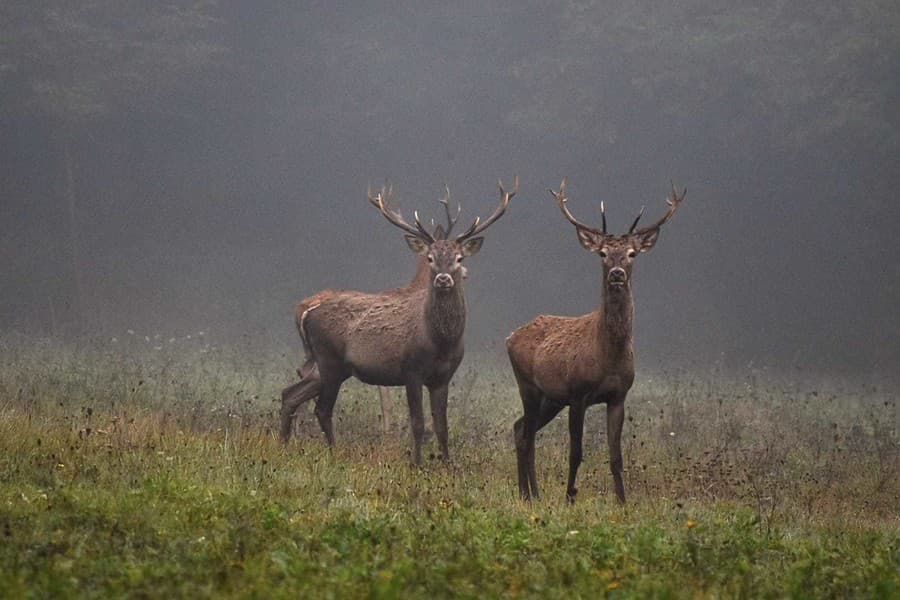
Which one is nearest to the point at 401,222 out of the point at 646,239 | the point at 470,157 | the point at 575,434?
the point at 646,239

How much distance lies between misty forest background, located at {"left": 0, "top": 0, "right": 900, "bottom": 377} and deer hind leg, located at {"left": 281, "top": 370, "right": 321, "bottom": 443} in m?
14.8

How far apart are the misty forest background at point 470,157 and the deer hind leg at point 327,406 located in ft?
49.0

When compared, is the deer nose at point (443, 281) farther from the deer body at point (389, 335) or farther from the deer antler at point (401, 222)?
the deer antler at point (401, 222)

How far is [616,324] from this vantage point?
32.3ft

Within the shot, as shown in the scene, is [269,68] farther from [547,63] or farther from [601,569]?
[601,569]

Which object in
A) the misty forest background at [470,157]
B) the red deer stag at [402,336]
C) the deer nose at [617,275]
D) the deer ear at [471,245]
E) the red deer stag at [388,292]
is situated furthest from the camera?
the misty forest background at [470,157]

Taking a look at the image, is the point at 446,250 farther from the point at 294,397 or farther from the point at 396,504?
the point at 396,504

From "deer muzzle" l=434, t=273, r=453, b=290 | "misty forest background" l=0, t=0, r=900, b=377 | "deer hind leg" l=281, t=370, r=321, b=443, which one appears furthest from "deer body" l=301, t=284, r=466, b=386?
"misty forest background" l=0, t=0, r=900, b=377

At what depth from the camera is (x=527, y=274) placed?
34719mm

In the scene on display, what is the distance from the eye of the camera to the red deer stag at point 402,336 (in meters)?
12.0

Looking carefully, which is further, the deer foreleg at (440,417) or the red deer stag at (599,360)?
the deer foreleg at (440,417)

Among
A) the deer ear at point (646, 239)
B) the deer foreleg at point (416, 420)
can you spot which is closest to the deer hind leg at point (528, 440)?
the deer foreleg at point (416, 420)

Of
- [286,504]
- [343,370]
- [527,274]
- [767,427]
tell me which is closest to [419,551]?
[286,504]

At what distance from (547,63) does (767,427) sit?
22.1m
